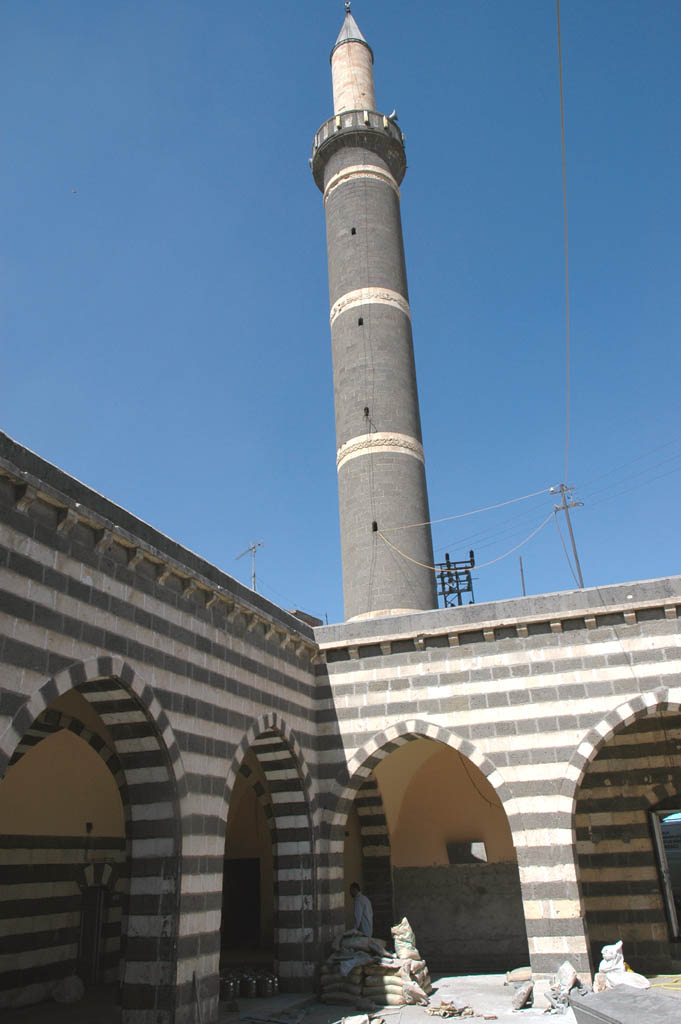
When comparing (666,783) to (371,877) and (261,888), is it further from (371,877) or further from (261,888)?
(261,888)

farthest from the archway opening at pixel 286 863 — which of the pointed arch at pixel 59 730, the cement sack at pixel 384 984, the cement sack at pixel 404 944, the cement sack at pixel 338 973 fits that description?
the pointed arch at pixel 59 730

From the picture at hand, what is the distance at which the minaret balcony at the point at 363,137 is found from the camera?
2186 cm

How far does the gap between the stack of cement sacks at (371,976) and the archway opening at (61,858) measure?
2978 millimetres

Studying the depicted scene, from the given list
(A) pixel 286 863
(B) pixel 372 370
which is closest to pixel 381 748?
(A) pixel 286 863

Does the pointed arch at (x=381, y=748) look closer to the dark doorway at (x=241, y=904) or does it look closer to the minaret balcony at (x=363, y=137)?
the dark doorway at (x=241, y=904)

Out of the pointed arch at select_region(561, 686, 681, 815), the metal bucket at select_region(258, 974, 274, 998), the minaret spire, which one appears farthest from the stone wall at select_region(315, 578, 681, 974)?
the minaret spire

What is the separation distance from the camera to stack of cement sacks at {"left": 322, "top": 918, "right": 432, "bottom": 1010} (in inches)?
426

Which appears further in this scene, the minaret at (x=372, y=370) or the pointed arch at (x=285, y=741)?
the minaret at (x=372, y=370)

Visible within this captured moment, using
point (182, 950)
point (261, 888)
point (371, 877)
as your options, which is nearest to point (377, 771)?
point (371, 877)

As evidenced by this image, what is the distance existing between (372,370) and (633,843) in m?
11.7

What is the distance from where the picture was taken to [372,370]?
19.8m

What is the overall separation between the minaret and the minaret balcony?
0.09 feet

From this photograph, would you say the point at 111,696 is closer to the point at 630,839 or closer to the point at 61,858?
the point at 61,858

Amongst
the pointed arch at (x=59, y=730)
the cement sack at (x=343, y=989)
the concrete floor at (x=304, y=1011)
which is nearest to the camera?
the concrete floor at (x=304, y=1011)
